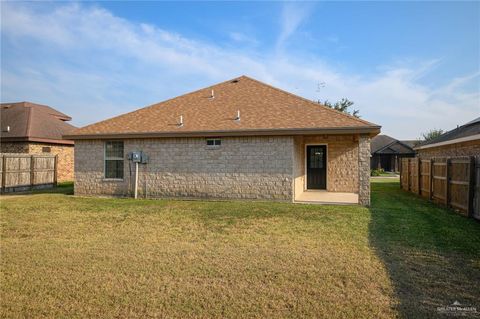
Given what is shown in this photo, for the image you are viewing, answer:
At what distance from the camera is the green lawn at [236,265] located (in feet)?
12.2

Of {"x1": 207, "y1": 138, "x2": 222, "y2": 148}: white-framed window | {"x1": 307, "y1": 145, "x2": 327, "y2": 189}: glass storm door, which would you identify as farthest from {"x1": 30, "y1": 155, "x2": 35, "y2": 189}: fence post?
{"x1": 307, "y1": 145, "x2": 327, "y2": 189}: glass storm door

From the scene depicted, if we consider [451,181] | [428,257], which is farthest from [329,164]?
[428,257]

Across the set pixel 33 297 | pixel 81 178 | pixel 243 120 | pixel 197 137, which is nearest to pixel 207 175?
pixel 197 137

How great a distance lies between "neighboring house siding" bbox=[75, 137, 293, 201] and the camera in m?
11.5

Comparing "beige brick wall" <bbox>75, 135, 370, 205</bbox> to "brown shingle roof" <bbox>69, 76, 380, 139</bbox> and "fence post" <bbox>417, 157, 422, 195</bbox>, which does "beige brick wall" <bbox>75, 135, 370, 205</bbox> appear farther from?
"fence post" <bbox>417, 157, 422, 195</bbox>

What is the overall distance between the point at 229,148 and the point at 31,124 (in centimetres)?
1483

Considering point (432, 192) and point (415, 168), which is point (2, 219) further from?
point (415, 168)

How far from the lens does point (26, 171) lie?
1623cm

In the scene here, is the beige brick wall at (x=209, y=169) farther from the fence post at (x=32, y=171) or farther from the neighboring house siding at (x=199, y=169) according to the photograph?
the fence post at (x=32, y=171)

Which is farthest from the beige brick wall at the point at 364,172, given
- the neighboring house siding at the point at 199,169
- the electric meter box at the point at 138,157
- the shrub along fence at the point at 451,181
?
the electric meter box at the point at 138,157

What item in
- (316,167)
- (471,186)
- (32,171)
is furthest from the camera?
(32,171)

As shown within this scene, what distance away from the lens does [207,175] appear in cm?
1221

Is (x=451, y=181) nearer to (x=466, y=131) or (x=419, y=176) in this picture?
(x=419, y=176)

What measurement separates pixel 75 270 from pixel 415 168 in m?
15.6
